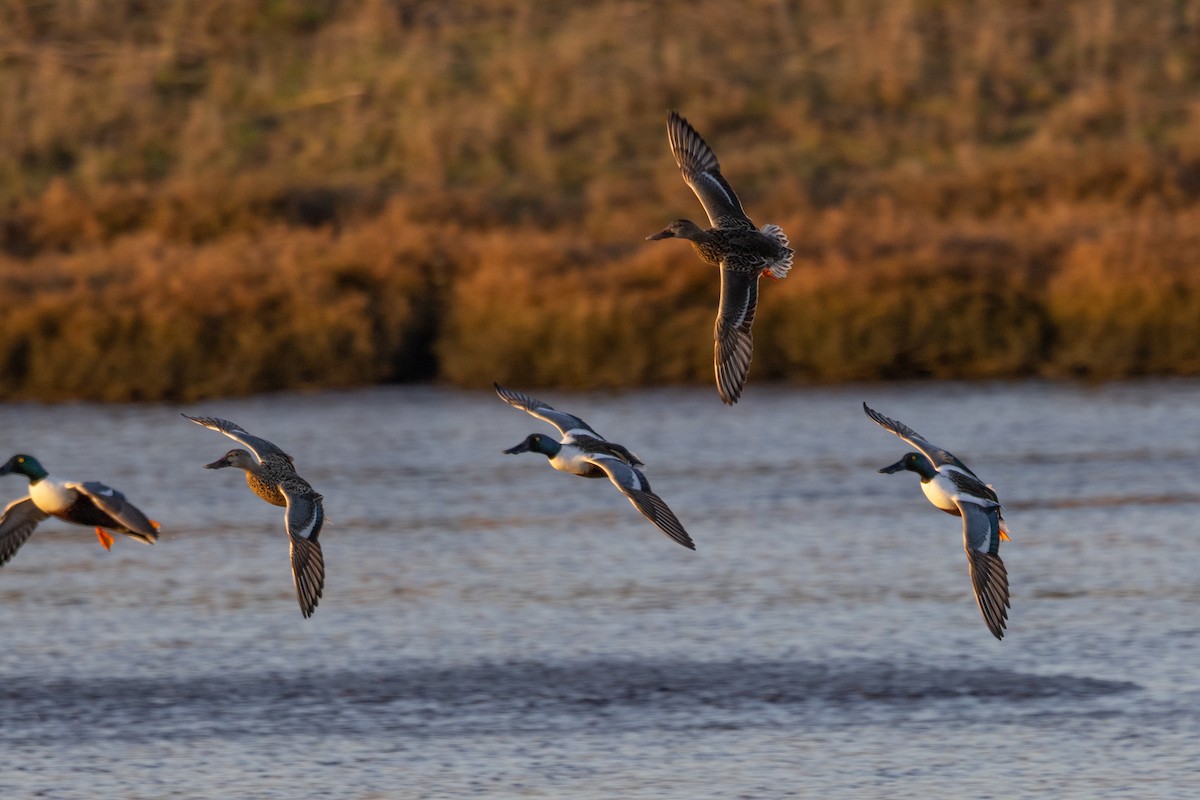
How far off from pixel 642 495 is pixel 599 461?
42cm

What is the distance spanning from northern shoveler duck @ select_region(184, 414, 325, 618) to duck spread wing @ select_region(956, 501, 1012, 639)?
2.23 m

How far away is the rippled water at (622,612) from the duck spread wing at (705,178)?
3.47m

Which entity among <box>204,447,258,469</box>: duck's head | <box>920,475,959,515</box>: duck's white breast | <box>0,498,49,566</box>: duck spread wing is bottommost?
<box>0,498,49,566</box>: duck spread wing

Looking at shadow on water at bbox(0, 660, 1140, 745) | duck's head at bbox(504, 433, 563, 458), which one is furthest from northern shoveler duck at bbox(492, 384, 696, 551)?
shadow on water at bbox(0, 660, 1140, 745)

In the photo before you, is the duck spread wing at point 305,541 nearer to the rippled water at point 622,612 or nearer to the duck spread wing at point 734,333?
the duck spread wing at point 734,333

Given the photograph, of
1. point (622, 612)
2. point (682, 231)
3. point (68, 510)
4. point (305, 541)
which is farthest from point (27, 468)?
point (622, 612)

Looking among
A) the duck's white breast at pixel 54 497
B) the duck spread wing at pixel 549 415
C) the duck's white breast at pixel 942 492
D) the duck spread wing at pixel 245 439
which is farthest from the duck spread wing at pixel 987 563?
the duck's white breast at pixel 54 497

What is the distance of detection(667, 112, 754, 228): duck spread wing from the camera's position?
866 centimetres

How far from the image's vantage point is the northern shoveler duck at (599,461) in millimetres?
7477

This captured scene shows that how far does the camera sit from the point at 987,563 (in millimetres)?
7883

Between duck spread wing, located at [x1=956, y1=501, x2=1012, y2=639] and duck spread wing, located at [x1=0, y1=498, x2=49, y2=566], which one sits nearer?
duck spread wing, located at [x1=956, y1=501, x2=1012, y2=639]

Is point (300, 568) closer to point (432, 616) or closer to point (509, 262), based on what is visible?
point (432, 616)

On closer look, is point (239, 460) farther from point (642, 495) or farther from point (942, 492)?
point (942, 492)

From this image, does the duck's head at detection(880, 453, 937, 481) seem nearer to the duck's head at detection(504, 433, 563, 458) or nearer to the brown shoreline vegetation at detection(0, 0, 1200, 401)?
the duck's head at detection(504, 433, 563, 458)
